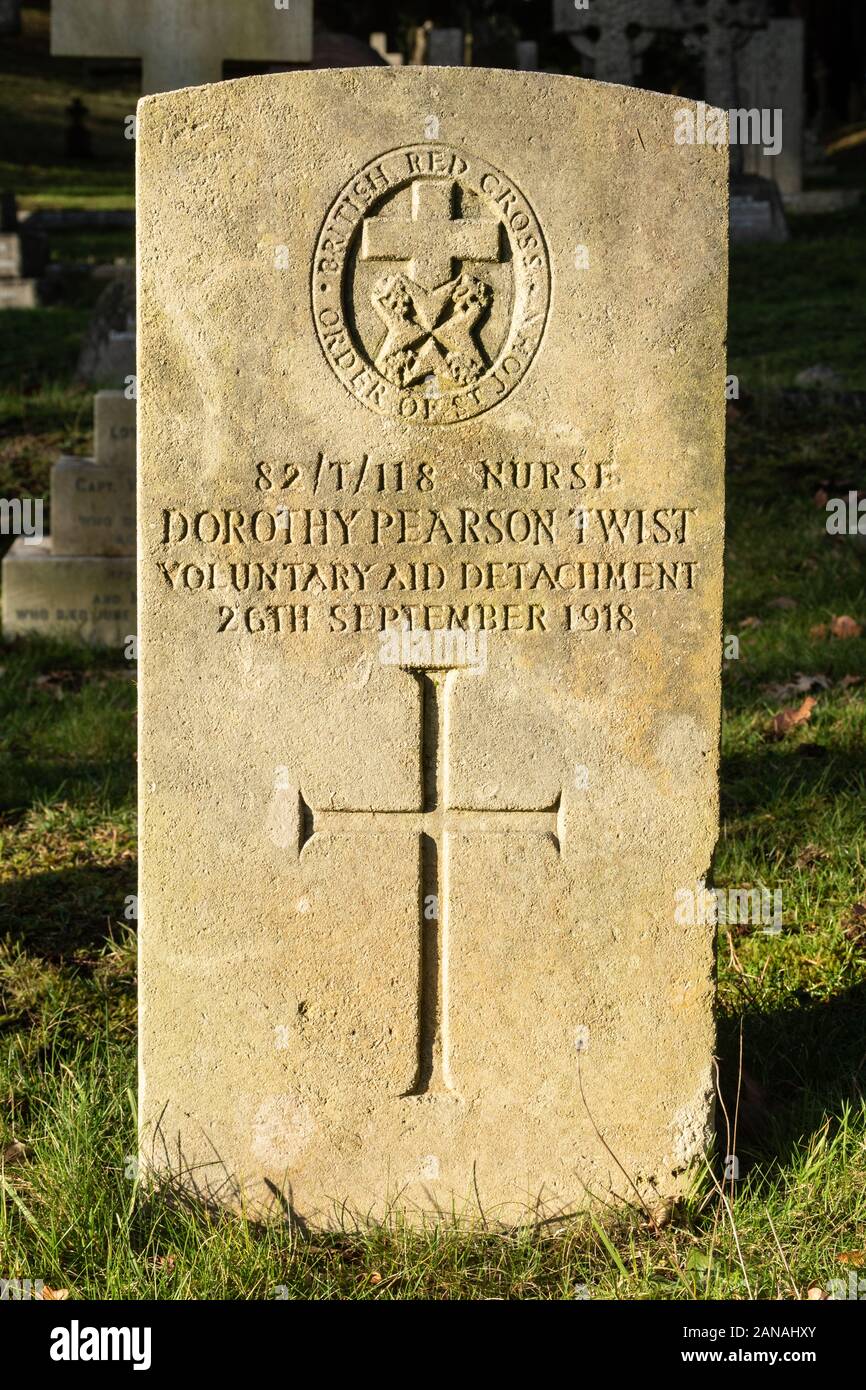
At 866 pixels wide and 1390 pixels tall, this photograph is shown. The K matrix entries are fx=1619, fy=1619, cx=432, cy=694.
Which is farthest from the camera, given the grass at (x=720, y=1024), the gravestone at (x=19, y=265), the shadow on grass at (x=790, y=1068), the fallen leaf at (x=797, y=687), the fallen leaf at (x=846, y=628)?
the gravestone at (x=19, y=265)

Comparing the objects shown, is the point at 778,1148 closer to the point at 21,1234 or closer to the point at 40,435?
the point at 21,1234

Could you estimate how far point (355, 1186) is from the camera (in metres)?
3.37

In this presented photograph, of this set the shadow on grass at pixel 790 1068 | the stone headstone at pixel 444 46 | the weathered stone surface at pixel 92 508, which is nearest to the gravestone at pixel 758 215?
the stone headstone at pixel 444 46

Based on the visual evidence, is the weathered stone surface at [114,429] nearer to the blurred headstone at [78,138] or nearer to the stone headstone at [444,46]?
the stone headstone at [444,46]

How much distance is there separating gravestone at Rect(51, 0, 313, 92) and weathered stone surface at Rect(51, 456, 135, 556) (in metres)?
1.76

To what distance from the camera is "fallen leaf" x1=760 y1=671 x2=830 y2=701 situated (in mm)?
6133

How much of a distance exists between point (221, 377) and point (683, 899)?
4.60 ft

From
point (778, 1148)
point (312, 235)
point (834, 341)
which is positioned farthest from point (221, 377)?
point (834, 341)

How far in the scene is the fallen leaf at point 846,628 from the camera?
6645mm

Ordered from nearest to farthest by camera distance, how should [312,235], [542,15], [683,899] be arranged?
1. [312,235]
2. [683,899]
3. [542,15]

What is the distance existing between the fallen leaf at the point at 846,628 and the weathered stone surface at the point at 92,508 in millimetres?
3325

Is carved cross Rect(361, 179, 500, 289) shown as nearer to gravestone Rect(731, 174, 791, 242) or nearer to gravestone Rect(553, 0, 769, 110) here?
gravestone Rect(731, 174, 791, 242)

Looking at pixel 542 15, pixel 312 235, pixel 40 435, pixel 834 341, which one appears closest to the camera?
pixel 312 235

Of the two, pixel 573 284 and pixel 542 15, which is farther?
pixel 542 15
